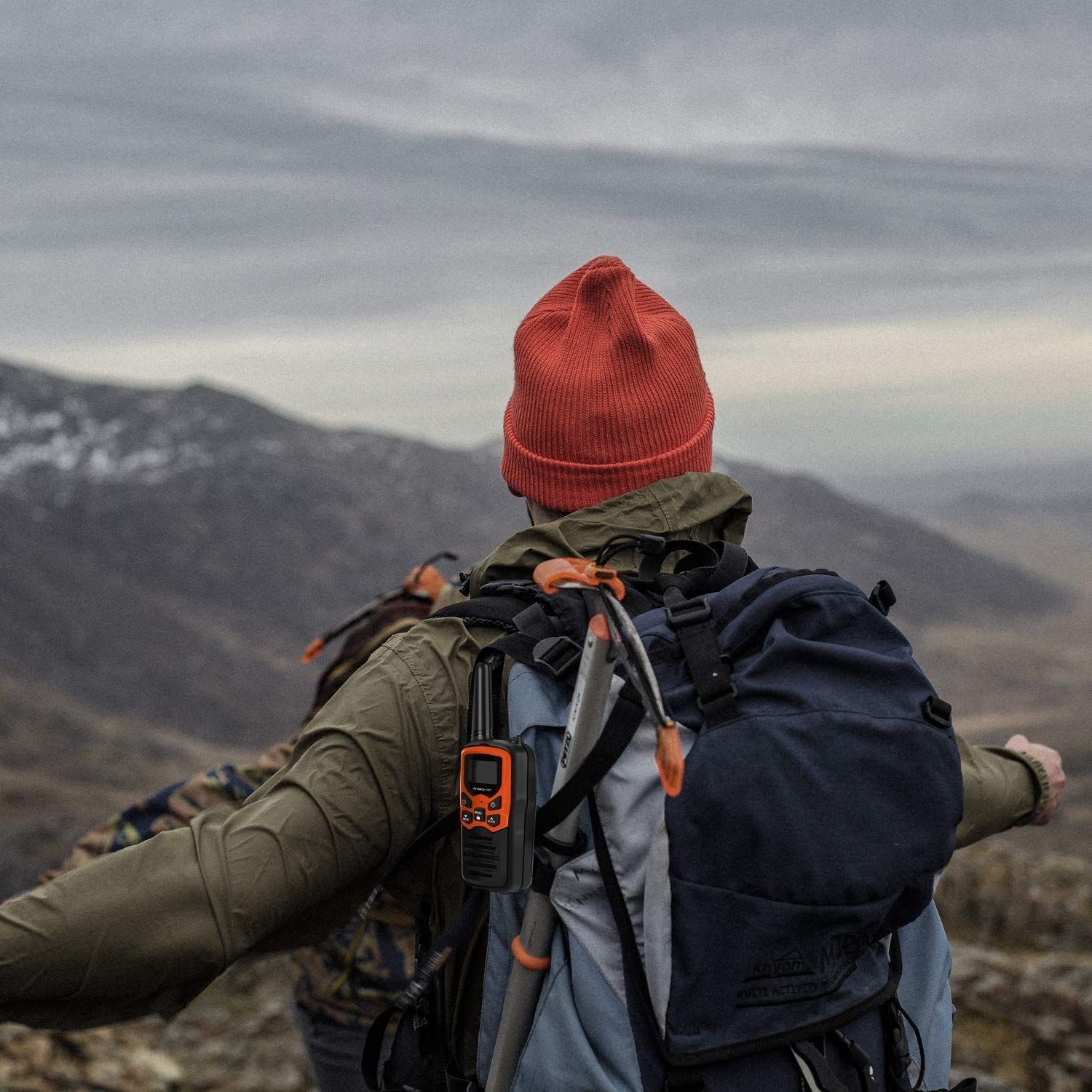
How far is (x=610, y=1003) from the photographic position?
1.83 m

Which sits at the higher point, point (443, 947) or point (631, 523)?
point (631, 523)

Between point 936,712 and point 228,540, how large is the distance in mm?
49606

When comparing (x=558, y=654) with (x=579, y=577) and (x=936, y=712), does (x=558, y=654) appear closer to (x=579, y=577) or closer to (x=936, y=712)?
(x=579, y=577)

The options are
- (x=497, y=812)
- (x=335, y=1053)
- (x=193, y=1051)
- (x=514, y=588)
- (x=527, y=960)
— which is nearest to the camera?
(x=497, y=812)

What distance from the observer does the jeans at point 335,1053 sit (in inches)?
130

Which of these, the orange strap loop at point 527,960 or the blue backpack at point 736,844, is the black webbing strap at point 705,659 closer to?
the blue backpack at point 736,844

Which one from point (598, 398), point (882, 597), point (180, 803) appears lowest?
point (180, 803)

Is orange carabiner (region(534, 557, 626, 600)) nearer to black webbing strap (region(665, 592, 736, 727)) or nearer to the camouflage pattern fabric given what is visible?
black webbing strap (region(665, 592, 736, 727))

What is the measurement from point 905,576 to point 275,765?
6528 centimetres

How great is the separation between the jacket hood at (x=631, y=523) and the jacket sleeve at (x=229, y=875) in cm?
27

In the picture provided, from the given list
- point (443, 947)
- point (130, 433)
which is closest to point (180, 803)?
point (443, 947)

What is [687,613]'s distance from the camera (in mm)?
1879

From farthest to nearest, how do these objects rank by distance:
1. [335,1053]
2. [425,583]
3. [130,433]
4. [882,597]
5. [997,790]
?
1. [130,433]
2. [425,583]
3. [335,1053]
4. [997,790]
5. [882,597]

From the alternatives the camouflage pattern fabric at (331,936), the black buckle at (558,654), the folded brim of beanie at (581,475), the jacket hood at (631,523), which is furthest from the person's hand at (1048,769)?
the camouflage pattern fabric at (331,936)
